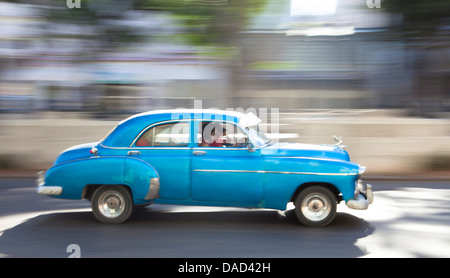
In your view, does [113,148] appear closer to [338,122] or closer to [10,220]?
[10,220]

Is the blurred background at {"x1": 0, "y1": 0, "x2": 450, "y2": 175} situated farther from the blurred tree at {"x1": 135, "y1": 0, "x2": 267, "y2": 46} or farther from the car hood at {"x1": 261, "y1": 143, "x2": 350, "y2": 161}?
the car hood at {"x1": 261, "y1": 143, "x2": 350, "y2": 161}

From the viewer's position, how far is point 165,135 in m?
6.46

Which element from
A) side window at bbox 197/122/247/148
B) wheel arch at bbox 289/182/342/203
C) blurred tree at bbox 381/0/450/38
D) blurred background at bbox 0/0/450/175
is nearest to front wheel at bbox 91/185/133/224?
side window at bbox 197/122/247/148

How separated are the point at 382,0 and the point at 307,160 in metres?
10.6

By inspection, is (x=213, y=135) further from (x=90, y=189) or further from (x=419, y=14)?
(x=419, y=14)

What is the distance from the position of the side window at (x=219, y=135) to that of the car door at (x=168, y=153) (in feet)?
0.65

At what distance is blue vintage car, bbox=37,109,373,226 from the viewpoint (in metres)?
6.14

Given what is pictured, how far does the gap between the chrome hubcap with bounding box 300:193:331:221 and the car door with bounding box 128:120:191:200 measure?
155 centimetres

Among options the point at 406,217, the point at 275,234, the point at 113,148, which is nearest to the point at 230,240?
the point at 275,234

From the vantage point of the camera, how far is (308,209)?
6.27 meters

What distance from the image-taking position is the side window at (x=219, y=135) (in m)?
6.38

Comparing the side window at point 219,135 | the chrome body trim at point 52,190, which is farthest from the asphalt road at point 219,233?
the side window at point 219,135

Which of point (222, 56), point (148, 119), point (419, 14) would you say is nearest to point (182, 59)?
point (222, 56)

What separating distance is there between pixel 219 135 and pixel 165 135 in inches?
28.7
